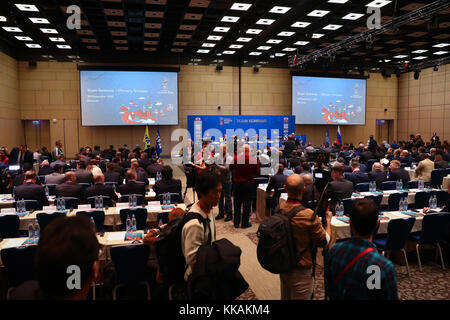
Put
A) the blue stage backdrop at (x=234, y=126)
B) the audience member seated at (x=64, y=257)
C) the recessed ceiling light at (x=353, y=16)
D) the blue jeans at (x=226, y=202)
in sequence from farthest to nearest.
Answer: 1. the blue stage backdrop at (x=234, y=126)
2. the recessed ceiling light at (x=353, y=16)
3. the blue jeans at (x=226, y=202)
4. the audience member seated at (x=64, y=257)

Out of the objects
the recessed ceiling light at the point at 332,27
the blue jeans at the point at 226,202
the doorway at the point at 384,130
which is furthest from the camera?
the doorway at the point at 384,130

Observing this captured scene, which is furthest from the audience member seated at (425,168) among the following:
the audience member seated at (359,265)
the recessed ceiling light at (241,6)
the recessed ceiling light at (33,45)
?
the recessed ceiling light at (33,45)

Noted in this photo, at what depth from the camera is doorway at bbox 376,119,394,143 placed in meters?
24.4

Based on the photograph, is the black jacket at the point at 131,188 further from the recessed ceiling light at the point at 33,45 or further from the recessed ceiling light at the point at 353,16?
the recessed ceiling light at the point at 33,45

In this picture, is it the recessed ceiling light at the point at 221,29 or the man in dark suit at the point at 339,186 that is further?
the recessed ceiling light at the point at 221,29

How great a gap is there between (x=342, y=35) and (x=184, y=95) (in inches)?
364

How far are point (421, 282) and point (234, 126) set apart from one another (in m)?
15.2

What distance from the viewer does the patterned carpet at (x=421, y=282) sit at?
4117mm

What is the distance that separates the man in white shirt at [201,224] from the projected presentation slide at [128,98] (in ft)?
55.6

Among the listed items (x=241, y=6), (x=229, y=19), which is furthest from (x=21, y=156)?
(x=241, y=6)

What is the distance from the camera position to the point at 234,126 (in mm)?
19094

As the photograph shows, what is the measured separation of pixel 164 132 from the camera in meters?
19.7

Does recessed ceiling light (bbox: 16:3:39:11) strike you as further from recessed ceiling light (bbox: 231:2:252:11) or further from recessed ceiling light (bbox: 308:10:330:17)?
recessed ceiling light (bbox: 308:10:330:17)

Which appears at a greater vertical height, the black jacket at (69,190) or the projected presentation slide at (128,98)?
the projected presentation slide at (128,98)
